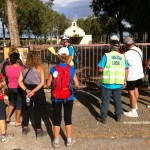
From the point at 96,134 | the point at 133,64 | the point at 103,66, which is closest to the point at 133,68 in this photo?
the point at 133,64

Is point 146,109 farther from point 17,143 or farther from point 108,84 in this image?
point 17,143

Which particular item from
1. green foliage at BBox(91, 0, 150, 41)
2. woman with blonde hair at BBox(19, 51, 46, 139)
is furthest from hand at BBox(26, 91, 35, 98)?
green foliage at BBox(91, 0, 150, 41)

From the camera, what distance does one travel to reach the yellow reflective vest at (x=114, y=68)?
19.4 ft

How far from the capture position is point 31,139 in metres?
5.43

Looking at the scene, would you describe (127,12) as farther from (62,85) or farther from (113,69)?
(62,85)

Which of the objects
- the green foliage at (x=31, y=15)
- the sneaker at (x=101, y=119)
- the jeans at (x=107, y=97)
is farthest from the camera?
the green foliage at (x=31, y=15)

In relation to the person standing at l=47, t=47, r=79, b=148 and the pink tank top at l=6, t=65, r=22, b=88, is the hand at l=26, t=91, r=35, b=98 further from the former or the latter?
the pink tank top at l=6, t=65, r=22, b=88

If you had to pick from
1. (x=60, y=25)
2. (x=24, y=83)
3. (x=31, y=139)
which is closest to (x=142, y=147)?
(x=31, y=139)

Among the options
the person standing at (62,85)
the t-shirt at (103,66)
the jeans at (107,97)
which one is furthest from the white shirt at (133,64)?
the person standing at (62,85)

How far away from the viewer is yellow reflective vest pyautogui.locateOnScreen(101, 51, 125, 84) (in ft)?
19.4

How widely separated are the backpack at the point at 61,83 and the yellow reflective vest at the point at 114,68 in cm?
130

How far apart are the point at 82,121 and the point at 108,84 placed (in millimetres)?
1090

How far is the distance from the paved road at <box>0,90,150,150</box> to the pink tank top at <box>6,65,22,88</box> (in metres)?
0.90

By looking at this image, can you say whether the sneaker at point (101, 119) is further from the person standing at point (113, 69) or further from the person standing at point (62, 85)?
the person standing at point (62, 85)
